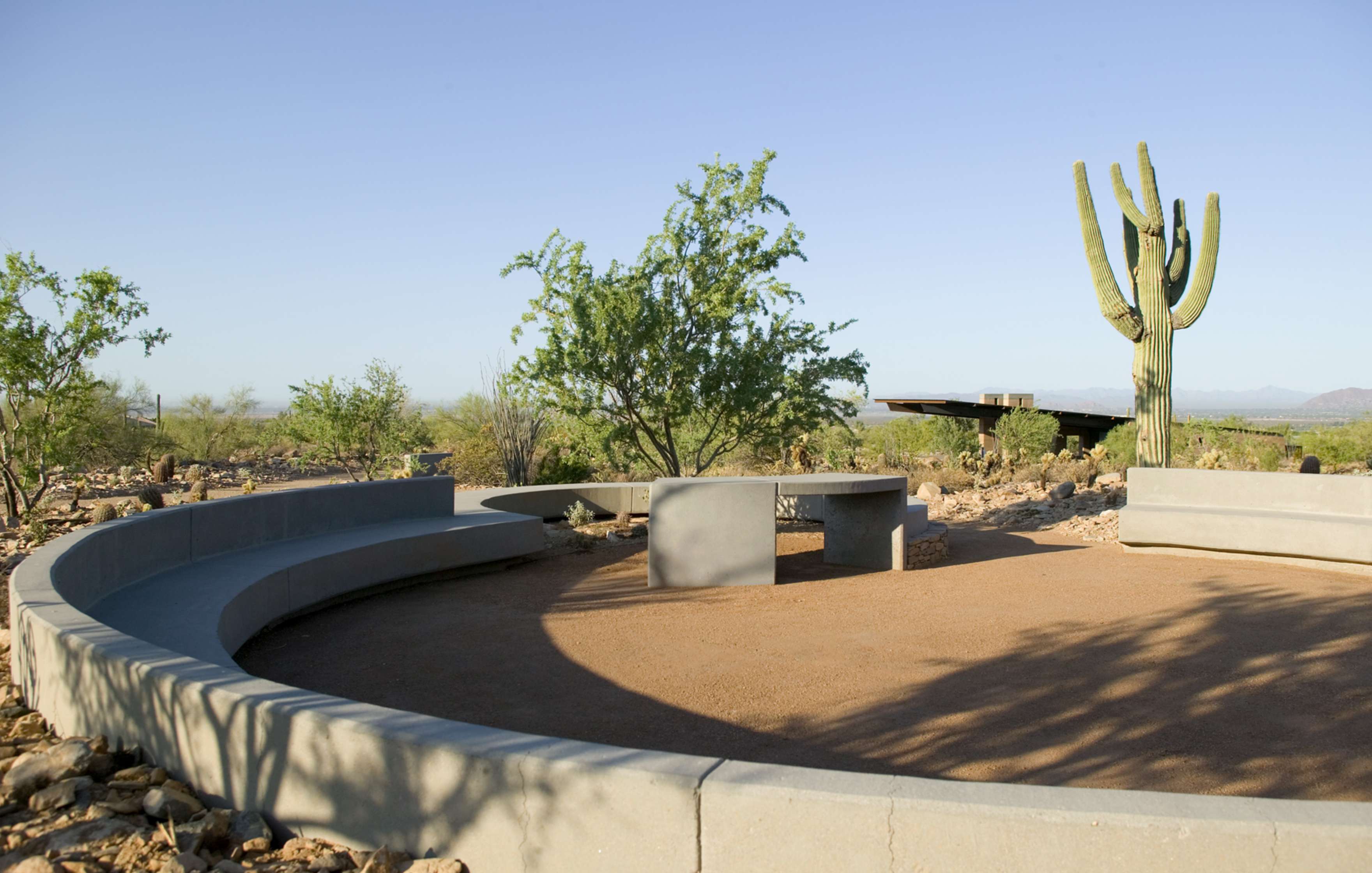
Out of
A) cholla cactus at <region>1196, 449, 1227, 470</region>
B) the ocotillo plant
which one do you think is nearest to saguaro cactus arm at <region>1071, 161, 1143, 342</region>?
the ocotillo plant

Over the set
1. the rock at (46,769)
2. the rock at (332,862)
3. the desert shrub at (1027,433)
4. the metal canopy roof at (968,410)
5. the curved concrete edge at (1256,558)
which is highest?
the metal canopy roof at (968,410)

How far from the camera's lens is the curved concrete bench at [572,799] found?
2.80 m

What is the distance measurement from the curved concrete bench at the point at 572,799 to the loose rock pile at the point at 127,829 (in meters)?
0.08

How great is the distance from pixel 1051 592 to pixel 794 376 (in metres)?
5.81

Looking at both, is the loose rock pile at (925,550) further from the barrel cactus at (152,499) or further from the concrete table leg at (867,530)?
the barrel cactus at (152,499)

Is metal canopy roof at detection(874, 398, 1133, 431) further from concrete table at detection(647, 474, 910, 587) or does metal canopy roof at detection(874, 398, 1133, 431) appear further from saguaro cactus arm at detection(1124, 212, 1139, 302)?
concrete table at detection(647, 474, 910, 587)

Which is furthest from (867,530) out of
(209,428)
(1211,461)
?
(209,428)

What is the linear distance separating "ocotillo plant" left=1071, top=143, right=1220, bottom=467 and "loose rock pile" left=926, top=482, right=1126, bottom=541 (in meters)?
1.26

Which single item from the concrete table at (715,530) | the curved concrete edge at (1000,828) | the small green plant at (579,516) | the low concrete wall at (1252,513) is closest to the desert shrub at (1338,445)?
the low concrete wall at (1252,513)

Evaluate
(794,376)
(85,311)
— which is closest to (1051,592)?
(794,376)

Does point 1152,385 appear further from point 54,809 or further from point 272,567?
point 54,809

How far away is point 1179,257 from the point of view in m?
17.4

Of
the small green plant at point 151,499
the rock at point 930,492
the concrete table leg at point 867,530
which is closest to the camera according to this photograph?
the concrete table leg at point 867,530

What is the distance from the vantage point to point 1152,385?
16766 millimetres
